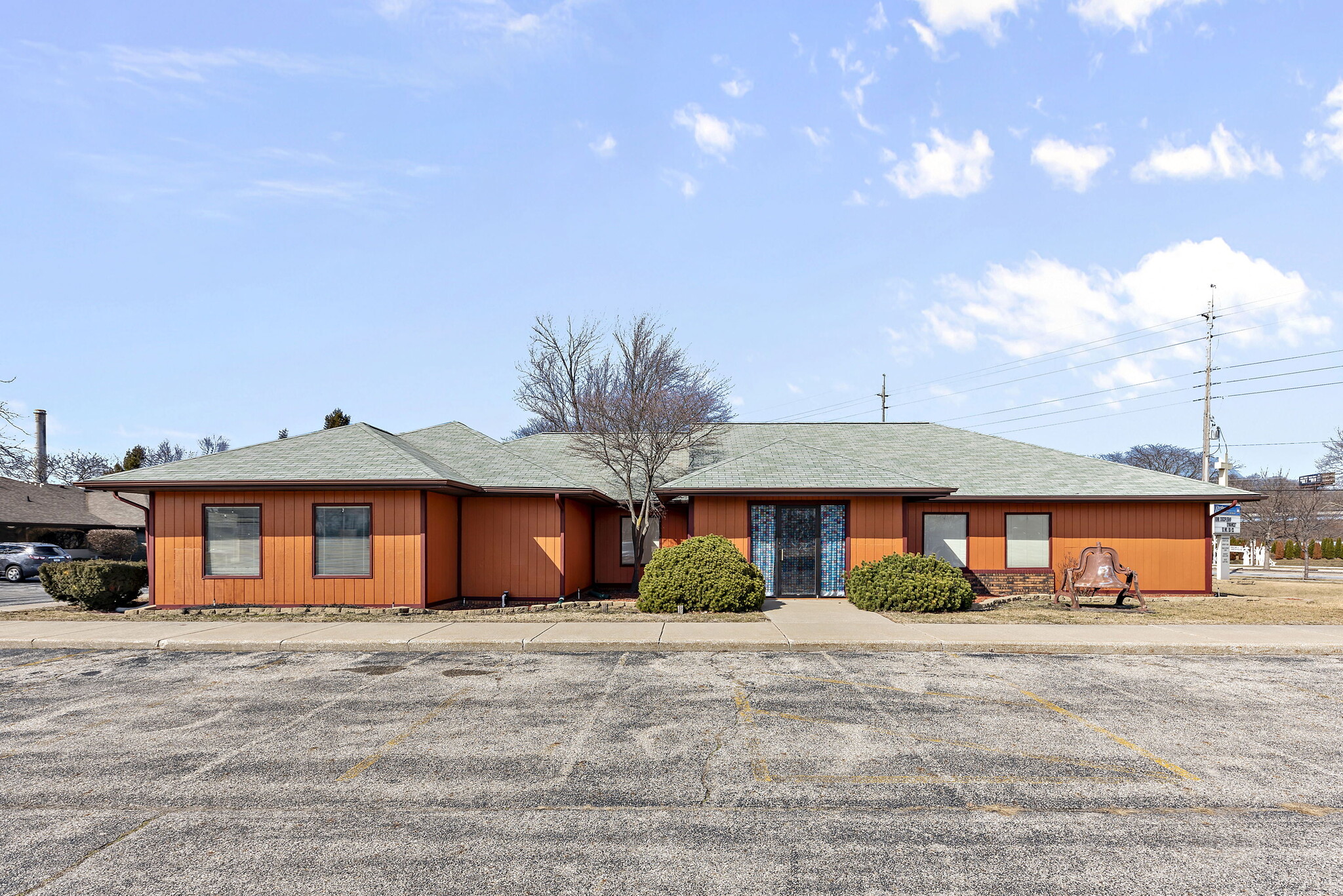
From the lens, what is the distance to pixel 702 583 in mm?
15586

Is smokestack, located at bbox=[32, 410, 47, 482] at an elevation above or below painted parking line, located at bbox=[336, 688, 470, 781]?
above

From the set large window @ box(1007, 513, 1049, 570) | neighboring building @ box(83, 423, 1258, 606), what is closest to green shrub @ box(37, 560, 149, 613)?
neighboring building @ box(83, 423, 1258, 606)

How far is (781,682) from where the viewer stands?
9562 millimetres

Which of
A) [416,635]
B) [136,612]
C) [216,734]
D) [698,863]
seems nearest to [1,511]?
[136,612]

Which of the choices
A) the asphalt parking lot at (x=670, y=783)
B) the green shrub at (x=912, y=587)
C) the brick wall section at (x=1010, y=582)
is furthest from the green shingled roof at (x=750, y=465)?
the asphalt parking lot at (x=670, y=783)

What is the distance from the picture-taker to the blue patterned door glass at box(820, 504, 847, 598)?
18625 millimetres

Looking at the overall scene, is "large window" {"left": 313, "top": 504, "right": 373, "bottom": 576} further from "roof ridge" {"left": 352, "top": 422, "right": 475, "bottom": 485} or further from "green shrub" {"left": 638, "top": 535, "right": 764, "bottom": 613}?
"green shrub" {"left": 638, "top": 535, "right": 764, "bottom": 613}

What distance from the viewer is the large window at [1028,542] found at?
2108 centimetres

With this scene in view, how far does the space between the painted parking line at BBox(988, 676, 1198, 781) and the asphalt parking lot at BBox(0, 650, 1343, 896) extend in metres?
0.04

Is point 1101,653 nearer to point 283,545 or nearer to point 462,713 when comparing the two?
point 462,713

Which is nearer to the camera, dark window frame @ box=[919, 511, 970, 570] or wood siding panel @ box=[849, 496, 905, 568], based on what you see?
wood siding panel @ box=[849, 496, 905, 568]

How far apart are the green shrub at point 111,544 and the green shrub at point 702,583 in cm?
3607

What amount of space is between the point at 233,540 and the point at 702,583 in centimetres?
1083

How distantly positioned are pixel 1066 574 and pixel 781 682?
39.9 ft
